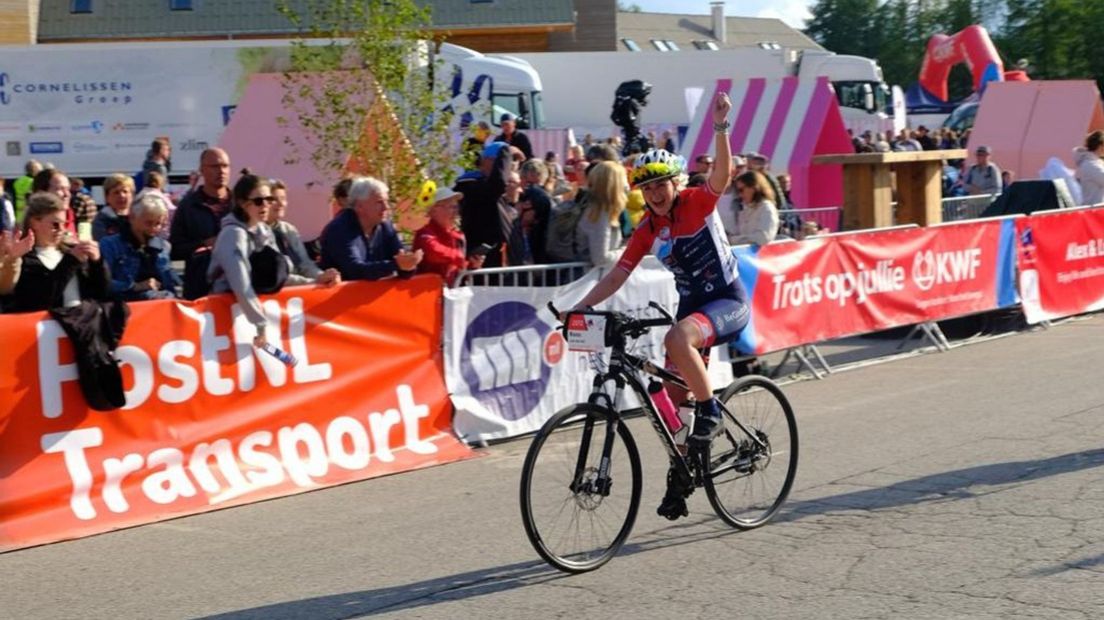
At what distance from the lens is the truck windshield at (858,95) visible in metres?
43.3

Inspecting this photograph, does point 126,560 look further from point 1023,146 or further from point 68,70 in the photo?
point 1023,146

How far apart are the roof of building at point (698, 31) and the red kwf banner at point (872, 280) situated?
7837cm

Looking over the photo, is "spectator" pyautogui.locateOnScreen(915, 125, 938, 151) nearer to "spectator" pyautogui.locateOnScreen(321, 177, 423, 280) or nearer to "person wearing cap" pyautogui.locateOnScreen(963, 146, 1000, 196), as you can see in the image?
"person wearing cap" pyautogui.locateOnScreen(963, 146, 1000, 196)

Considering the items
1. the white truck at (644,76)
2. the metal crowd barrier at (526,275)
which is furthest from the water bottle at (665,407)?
the white truck at (644,76)

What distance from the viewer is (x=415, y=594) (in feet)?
21.1

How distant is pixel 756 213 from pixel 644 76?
2653 cm

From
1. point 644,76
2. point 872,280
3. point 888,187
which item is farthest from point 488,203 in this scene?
point 644,76

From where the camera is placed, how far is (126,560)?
7.30 metres

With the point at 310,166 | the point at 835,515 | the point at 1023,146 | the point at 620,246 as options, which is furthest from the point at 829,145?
the point at 835,515

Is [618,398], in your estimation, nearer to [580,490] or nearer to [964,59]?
[580,490]

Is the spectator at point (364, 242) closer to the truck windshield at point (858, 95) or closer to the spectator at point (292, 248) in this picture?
the spectator at point (292, 248)

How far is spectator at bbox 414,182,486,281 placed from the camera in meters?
10.0

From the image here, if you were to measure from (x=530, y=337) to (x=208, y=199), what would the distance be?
96.1 inches

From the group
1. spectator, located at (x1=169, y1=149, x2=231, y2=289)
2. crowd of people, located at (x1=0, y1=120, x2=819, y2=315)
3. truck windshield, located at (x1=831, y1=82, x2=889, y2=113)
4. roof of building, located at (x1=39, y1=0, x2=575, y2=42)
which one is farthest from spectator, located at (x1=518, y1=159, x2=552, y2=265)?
roof of building, located at (x1=39, y1=0, x2=575, y2=42)
